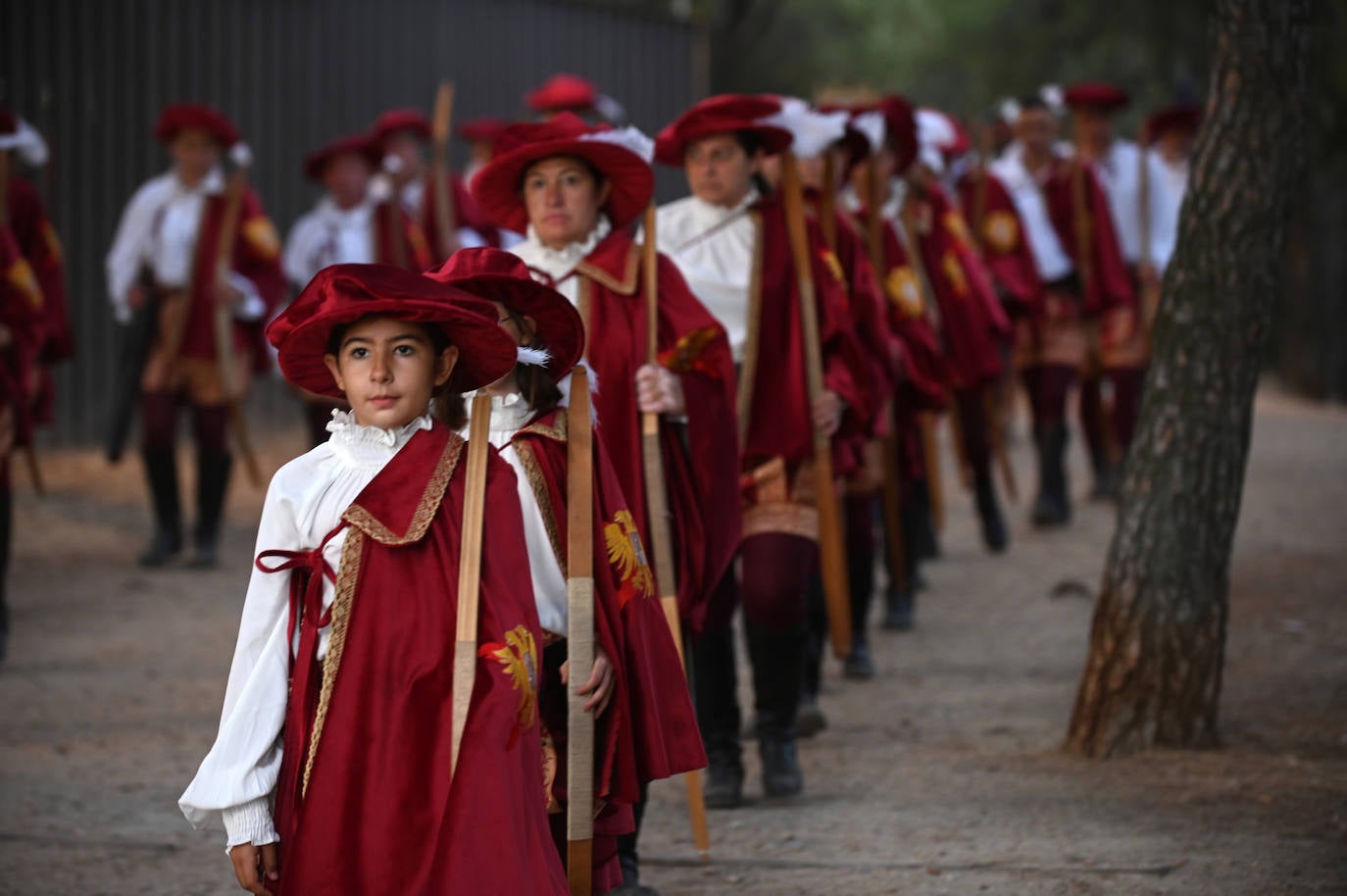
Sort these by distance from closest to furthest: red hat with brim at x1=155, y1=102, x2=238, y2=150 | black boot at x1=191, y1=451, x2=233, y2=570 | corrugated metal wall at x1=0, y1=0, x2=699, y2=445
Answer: red hat with brim at x1=155, y1=102, x2=238, y2=150 < black boot at x1=191, y1=451, x2=233, y2=570 < corrugated metal wall at x1=0, y1=0, x2=699, y2=445

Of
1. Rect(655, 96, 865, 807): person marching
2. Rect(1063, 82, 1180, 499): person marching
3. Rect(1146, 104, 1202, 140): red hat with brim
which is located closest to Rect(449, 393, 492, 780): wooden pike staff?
Rect(655, 96, 865, 807): person marching

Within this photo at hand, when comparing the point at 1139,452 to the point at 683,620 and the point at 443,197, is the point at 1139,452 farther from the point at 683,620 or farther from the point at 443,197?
the point at 443,197

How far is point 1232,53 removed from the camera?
6.13m

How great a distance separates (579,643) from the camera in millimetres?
3881

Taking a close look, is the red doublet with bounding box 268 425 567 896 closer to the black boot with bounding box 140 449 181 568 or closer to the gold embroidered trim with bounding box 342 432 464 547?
the gold embroidered trim with bounding box 342 432 464 547

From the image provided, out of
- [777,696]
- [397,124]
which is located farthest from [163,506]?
[777,696]

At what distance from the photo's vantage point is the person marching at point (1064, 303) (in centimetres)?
1210

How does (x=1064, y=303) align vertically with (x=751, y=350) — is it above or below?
above

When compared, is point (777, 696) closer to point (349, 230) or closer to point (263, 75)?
point (349, 230)

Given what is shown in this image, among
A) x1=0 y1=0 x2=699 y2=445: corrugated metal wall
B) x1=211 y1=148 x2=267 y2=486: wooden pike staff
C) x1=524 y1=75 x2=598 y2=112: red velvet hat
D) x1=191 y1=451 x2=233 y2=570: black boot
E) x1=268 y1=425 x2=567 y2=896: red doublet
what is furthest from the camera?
x1=0 y1=0 x2=699 y2=445: corrugated metal wall

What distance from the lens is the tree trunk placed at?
20.0 ft

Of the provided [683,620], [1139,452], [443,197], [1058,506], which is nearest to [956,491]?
[1058,506]

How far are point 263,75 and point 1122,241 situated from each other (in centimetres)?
701

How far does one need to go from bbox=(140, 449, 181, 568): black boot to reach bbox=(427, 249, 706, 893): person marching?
715cm
